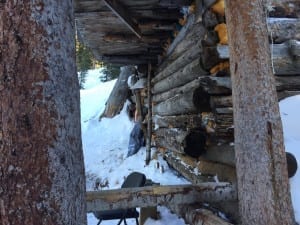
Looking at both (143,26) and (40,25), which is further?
(143,26)

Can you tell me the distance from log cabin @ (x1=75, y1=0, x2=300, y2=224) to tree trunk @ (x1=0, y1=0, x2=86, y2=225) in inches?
91.7

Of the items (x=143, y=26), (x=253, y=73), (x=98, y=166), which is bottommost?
(x=98, y=166)

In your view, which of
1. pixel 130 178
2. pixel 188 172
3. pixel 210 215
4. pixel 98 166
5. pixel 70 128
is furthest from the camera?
pixel 98 166

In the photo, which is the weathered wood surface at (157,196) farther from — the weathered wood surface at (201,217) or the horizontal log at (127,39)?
the horizontal log at (127,39)

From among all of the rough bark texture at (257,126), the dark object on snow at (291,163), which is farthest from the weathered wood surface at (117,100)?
the rough bark texture at (257,126)

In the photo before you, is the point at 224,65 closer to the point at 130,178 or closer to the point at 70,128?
the point at 130,178

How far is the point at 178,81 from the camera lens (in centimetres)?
723

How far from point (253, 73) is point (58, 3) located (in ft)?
6.51

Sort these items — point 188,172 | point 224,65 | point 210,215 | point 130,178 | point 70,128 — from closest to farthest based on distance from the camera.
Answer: point 70,128
point 210,215
point 224,65
point 130,178
point 188,172

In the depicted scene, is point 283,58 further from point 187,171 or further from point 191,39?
point 187,171

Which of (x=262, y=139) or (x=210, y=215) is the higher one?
(x=262, y=139)

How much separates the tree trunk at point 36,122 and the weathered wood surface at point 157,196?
6.81ft

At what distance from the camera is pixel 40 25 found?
1.81 metres

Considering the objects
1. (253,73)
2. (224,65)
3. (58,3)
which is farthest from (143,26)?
(58,3)
